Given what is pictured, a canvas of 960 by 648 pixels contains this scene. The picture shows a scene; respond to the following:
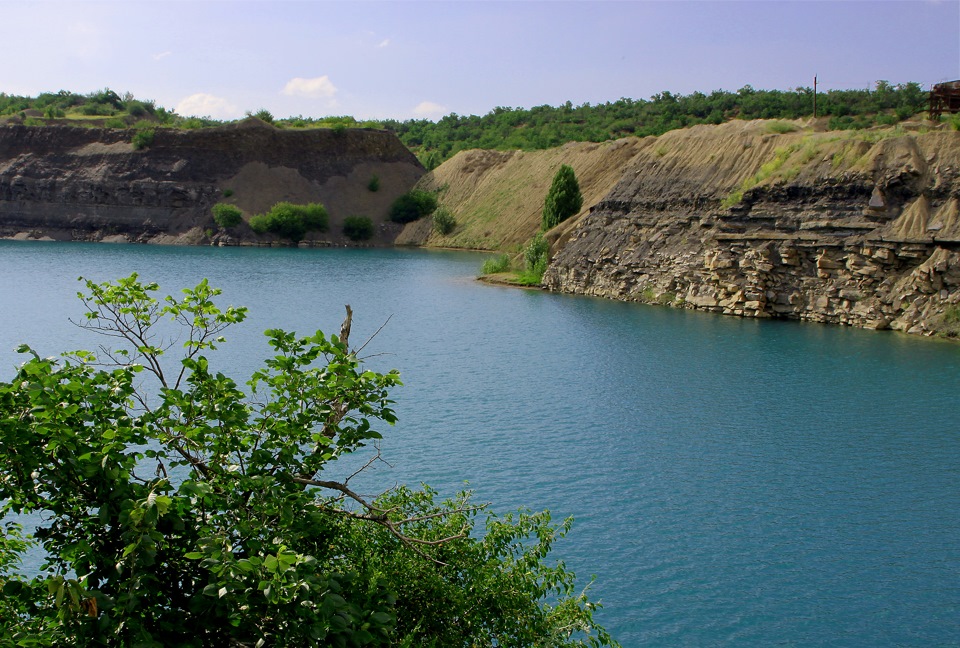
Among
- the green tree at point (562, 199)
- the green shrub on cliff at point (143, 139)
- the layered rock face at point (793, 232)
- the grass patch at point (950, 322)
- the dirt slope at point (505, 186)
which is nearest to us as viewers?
the grass patch at point (950, 322)

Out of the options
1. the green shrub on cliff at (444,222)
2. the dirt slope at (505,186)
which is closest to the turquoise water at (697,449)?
the dirt slope at (505,186)

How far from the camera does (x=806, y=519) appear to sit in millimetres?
13734

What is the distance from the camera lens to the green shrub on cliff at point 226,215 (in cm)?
7550

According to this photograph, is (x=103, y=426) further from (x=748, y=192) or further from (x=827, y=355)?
(x=748, y=192)

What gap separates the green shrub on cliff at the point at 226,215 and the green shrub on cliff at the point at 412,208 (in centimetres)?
1436

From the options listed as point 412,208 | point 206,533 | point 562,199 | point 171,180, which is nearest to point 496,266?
point 562,199

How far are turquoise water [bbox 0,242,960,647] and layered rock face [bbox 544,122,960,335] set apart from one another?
5.78 ft

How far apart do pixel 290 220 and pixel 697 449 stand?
2487 inches

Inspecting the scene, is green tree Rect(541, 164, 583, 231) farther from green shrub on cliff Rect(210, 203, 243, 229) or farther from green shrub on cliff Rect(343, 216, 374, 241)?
green shrub on cliff Rect(210, 203, 243, 229)

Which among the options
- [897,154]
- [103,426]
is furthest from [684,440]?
[897,154]

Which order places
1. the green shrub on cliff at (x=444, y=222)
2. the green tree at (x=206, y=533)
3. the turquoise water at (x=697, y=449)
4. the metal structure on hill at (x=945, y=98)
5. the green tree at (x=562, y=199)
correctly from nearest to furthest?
the green tree at (x=206, y=533), the turquoise water at (x=697, y=449), the metal structure on hill at (x=945, y=98), the green tree at (x=562, y=199), the green shrub on cliff at (x=444, y=222)

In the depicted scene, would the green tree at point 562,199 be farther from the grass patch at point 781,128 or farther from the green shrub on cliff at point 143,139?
the green shrub on cliff at point 143,139

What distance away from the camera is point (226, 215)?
7550 centimetres

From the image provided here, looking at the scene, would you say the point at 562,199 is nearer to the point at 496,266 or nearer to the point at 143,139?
the point at 496,266
